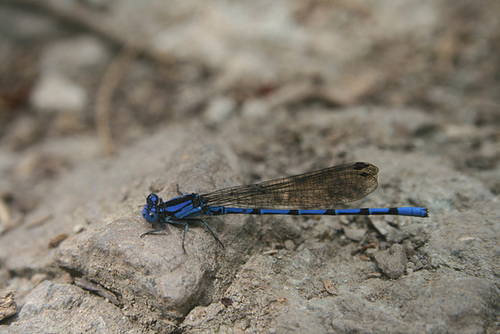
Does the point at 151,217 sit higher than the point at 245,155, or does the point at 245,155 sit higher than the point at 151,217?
the point at 151,217

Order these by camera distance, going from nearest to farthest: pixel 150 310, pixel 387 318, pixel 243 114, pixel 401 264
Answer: pixel 387 318 < pixel 150 310 < pixel 401 264 < pixel 243 114

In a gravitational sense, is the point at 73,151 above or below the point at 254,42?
below

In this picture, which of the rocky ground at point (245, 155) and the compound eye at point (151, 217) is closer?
the rocky ground at point (245, 155)

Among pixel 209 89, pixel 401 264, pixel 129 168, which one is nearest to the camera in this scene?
pixel 401 264

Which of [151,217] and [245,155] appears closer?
[151,217]

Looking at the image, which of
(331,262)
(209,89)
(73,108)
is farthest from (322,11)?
(331,262)

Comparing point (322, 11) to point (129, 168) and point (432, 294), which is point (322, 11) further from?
point (432, 294)

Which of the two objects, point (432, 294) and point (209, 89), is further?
point (209, 89)

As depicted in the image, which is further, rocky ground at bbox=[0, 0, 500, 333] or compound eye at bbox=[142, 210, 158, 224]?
compound eye at bbox=[142, 210, 158, 224]
